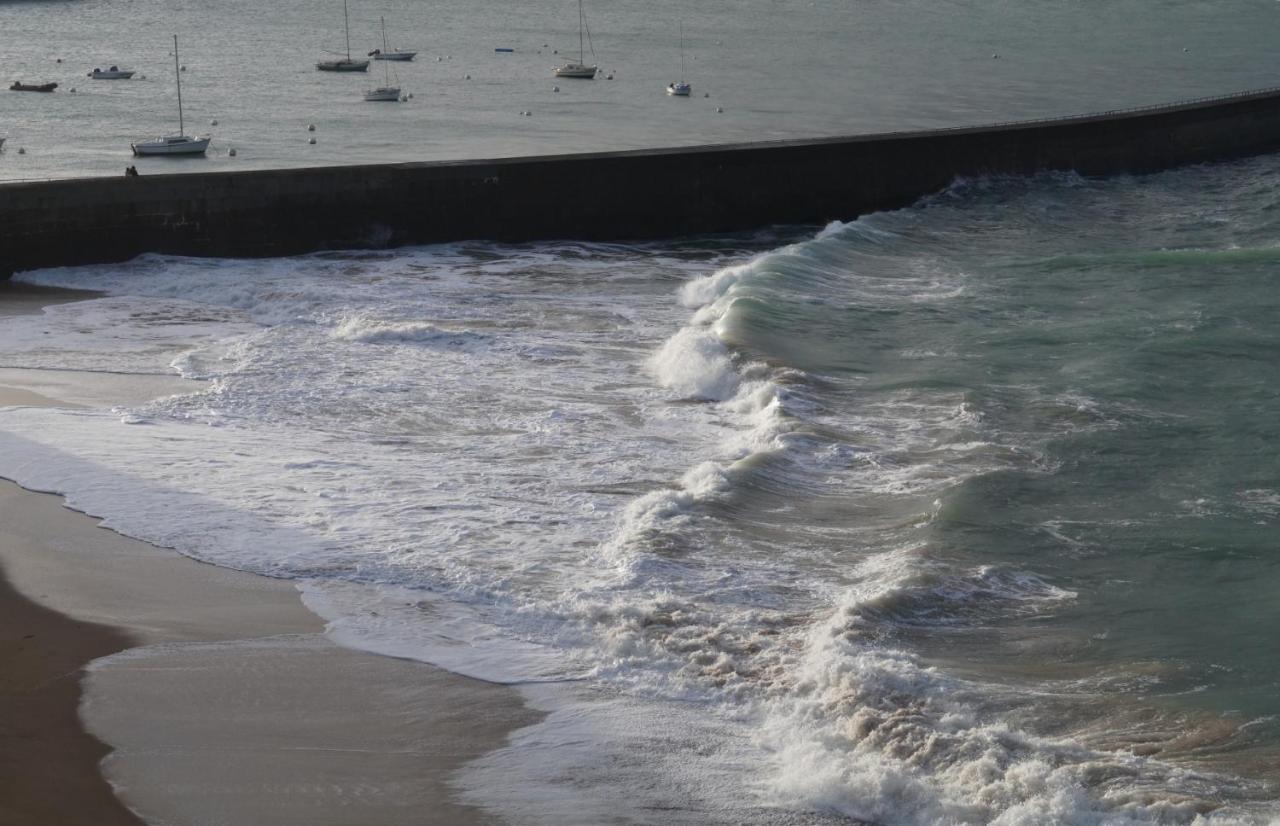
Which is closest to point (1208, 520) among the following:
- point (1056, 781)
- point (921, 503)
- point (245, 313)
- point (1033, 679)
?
point (921, 503)

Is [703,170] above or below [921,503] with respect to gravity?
above

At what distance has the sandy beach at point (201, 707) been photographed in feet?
25.8

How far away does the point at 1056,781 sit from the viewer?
792 cm

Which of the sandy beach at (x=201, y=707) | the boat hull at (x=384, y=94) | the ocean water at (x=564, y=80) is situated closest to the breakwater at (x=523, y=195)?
the sandy beach at (x=201, y=707)

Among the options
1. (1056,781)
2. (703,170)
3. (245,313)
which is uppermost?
(703,170)

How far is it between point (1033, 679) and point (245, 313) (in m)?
14.6

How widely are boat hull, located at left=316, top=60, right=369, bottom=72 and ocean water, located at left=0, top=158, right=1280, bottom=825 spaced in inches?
1673

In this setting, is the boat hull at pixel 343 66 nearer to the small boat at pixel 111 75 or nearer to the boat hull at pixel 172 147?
the small boat at pixel 111 75

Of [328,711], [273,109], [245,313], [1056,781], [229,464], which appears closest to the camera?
[1056,781]

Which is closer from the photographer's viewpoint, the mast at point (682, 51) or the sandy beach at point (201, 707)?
the sandy beach at point (201, 707)

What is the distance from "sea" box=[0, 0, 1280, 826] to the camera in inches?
334

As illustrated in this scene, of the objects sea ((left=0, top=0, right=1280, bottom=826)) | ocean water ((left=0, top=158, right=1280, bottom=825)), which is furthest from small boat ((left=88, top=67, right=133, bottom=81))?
ocean water ((left=0, top=158, right=1280, bottom=825))

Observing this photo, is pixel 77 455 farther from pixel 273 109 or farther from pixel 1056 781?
pixel 273 109

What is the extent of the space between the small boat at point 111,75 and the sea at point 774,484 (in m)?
38.6
